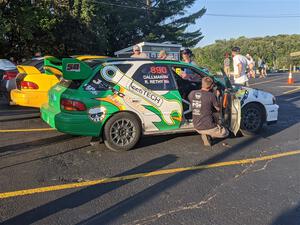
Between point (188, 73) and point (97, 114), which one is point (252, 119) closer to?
point (188, 73)

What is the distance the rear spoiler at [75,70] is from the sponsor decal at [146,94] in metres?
0.76

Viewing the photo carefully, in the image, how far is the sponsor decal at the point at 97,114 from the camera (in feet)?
19.9

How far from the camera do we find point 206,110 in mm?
6418

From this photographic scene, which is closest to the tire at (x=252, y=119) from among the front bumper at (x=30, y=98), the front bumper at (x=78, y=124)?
the front bumper at (x=78, y=124)

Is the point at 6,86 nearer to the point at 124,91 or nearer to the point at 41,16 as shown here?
the point at 124,91

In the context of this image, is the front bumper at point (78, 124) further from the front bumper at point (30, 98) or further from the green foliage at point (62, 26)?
the green foliage at point (62, 26)

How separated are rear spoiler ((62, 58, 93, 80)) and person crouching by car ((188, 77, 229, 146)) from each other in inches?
73.8

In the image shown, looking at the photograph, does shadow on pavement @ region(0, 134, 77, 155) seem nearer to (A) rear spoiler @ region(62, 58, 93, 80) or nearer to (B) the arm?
(A) rear spoiler @ region(62, 58, 93, 80)

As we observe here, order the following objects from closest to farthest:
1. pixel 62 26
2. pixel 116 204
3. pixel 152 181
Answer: pixel 116 204
pixel 152 181
pixel 62 26

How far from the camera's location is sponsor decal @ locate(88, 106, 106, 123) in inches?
239

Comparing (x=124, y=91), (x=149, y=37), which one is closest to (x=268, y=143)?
(x=124, y=91)

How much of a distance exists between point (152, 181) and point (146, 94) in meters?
1.98

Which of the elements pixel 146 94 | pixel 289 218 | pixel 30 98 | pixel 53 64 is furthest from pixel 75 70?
pixel 289 218

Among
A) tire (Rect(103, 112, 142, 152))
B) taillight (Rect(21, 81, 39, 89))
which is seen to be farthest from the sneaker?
taillight (Rect(21, 81, 39, 89))
